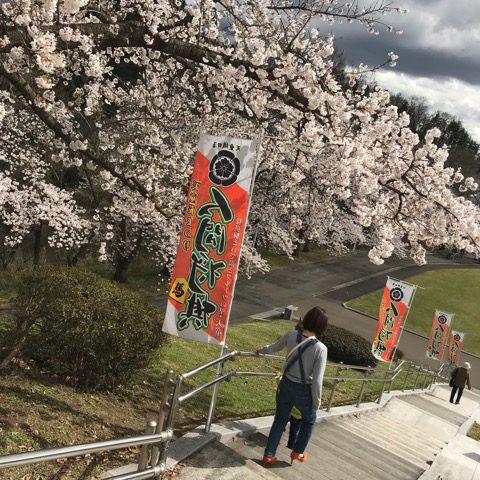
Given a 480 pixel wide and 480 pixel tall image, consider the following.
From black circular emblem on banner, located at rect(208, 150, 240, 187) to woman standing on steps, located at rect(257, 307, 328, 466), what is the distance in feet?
5.35

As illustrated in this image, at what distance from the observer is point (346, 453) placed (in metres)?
6.41

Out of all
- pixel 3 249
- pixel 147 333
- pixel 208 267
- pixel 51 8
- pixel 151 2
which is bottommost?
pixel 3 249

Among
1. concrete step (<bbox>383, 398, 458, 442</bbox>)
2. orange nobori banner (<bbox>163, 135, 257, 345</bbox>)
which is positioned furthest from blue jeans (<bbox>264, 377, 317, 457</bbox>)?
concrete step (<bbox>383, 398, 458, 442</bbox>)

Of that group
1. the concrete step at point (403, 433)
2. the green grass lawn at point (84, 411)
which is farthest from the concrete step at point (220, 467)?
the concrete step at point (403, 433)

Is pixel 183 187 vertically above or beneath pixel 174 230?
above

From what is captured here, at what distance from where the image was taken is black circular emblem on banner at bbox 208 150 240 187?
5.11 m

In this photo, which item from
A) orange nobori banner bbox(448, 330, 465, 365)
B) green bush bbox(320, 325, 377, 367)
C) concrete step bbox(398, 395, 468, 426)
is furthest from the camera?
orange nobori banner bbox(448, 330, 465, 365)

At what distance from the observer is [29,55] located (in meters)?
5.42

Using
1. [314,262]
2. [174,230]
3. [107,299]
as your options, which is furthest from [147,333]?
[314,262]

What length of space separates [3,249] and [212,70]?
15.9m

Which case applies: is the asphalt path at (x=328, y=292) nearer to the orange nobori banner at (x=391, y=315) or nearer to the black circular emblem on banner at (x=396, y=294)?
the orange nobori banner at (x=391, y=315)

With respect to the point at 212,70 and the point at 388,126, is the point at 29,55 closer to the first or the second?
the point at 212,70

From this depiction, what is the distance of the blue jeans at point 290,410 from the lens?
489 cm

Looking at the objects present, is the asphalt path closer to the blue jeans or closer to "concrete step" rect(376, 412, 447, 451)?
"concrete step" rect(376, 412, 447, 451)
